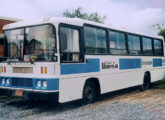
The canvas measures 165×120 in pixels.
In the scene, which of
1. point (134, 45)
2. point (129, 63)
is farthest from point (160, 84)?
point (129, 63)

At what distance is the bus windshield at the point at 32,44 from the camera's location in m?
7.47

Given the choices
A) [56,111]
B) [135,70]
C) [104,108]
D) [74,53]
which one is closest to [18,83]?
[56,111]

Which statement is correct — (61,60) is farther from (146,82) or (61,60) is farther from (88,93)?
(146,82)

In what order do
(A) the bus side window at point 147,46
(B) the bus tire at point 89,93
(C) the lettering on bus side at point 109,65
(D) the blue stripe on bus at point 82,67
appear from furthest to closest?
(A) the bus side window at point 147,46 < (C) the lettering on bus side at point 109,65 < (B) the bus tire at point 89,93 < (D) the blue stripe on bus at point 82,67

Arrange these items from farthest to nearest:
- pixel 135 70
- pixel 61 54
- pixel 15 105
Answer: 1. pixel 135 70
2. pixel 15 105
3. pixel 61 54

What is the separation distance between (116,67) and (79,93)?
9.07ft

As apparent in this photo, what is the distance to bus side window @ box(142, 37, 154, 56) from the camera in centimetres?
1308

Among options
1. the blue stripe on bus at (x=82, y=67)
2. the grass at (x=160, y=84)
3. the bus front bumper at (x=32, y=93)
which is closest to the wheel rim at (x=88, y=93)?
the blue stripe on bus at (x=82, y=67)

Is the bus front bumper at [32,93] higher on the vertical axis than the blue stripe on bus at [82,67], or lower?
lower

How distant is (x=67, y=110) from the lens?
26.2ft

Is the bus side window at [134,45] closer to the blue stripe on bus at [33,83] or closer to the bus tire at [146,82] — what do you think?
the bus tire at [146,82]

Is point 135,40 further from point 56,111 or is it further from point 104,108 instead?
point 56,111

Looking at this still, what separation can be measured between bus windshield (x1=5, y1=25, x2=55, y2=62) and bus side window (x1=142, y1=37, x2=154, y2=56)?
681 centimetres

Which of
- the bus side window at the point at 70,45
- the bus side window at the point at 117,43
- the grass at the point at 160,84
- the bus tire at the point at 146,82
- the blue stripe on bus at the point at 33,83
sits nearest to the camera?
the blue stripe on bus at the point at 33,83
